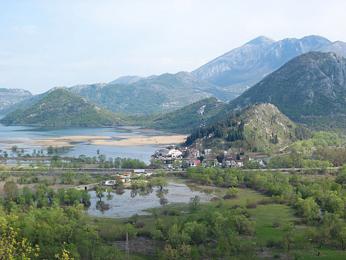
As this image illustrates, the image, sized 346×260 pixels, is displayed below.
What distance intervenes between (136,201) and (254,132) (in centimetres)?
8019

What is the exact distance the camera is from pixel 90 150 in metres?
168

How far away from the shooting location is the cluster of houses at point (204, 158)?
12662 centimetres

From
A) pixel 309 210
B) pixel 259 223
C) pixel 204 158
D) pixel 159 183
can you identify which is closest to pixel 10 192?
pixel 159 183

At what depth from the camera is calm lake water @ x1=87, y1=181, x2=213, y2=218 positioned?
75.5 meters

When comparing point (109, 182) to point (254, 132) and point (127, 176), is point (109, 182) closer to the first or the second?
point (127, 176)

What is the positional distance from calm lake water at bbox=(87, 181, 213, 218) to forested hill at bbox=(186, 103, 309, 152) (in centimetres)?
5602

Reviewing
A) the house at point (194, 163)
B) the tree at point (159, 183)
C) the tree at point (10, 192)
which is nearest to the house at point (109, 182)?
the tree at point (159, 183)

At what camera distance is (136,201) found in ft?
281

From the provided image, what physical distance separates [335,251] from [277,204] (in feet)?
85.4

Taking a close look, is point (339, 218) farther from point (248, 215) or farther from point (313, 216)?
point (248, 215)

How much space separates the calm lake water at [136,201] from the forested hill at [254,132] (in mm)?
56023

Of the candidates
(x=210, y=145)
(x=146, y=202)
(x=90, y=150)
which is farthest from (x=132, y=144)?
(x=146, y=202)

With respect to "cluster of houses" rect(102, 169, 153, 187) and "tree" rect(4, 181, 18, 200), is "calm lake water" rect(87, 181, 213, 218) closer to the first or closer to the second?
"cluster of houses" rect(102, 169, 153, 187)

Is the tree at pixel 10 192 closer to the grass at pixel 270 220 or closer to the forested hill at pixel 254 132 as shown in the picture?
the grass at pixel 270 220
